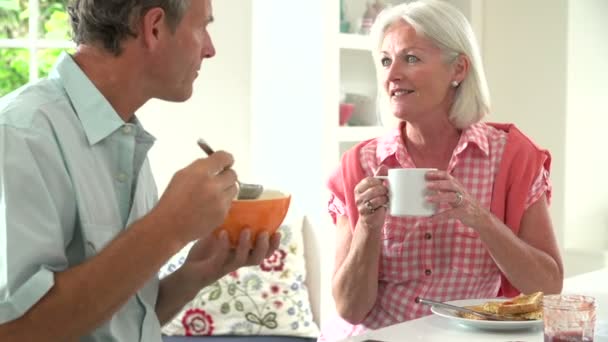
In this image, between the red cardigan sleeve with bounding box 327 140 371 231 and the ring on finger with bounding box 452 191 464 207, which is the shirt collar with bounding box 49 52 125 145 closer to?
the ring on finger with bounding box 452 191 464 207

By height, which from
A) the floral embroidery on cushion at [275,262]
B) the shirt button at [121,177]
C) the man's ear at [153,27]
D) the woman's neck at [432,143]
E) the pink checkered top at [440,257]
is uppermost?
the man's ear at [153,27]

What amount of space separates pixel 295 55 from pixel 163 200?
233cm

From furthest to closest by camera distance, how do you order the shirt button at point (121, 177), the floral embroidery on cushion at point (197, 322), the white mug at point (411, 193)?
1. the floral embroidery on cushion at point (197, 322)
2. the white mug at point (411, 193)
3. the shirt button at point (121, 177)

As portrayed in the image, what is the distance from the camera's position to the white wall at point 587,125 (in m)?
3.59

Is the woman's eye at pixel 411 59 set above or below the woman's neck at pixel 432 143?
above

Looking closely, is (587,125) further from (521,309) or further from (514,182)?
(521,309)

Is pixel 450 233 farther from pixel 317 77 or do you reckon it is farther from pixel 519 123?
pixel 519 123

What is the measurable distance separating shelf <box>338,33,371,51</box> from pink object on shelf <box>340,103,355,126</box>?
0.23 m

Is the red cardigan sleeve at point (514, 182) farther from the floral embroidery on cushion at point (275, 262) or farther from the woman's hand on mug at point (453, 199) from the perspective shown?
the floral embroidery on cushion at point (275, 262)

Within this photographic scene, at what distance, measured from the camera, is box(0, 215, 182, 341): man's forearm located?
4.09 ft

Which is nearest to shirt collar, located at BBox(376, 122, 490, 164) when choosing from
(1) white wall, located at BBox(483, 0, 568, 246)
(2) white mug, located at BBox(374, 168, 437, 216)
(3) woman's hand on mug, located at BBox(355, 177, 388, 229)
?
(3) woman's hand on mug, located at BBox(355, 177, 388, 229)

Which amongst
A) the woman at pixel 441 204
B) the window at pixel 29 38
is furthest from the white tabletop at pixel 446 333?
the window at pixel 29 38

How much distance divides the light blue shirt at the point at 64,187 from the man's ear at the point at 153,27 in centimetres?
12

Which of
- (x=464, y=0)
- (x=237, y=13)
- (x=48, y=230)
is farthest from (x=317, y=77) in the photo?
(x=48, y=230)
